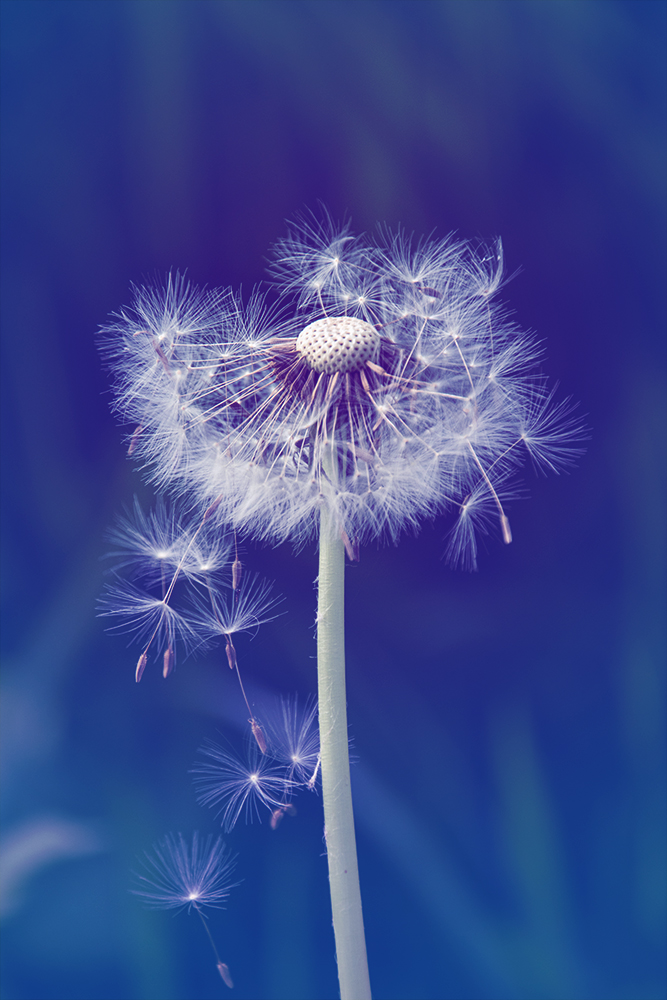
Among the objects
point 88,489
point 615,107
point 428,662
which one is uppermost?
point 615,107

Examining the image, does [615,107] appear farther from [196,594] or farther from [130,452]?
[196,594]

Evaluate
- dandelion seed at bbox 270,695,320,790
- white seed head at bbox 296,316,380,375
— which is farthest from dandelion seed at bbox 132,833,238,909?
white seed head at bbox 296,316,380,375

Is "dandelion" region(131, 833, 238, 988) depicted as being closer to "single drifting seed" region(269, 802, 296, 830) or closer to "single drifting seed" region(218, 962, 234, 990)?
"single drifting seed" region(218, 962, 234, 990)

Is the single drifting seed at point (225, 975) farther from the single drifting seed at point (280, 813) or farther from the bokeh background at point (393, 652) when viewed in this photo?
the single drifting seed at point (280, 813)

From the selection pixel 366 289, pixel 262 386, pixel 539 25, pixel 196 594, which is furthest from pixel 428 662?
pixel 539 25

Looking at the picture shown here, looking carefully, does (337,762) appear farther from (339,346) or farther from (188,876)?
(339,346)
